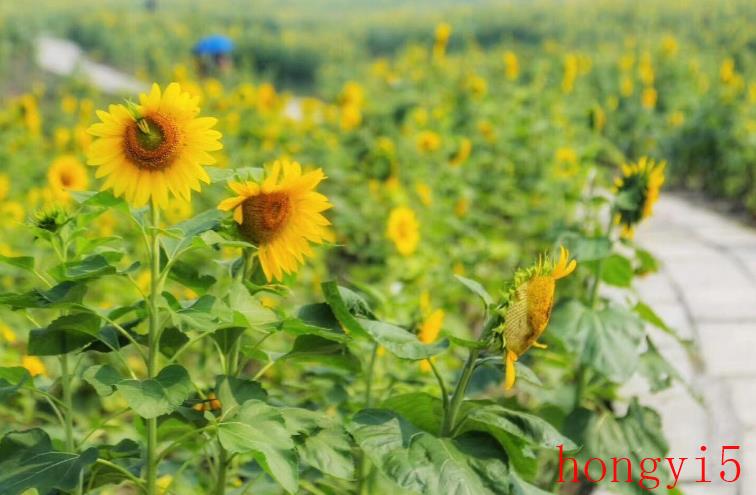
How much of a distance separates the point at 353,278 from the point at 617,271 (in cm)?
139

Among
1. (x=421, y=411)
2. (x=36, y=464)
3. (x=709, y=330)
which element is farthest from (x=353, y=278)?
(x=36, y=464)

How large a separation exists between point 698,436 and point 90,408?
1712mm

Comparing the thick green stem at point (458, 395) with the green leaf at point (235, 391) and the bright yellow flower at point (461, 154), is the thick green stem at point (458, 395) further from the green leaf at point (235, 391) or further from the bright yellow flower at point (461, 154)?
the bright yellow flower at point (461, 154)

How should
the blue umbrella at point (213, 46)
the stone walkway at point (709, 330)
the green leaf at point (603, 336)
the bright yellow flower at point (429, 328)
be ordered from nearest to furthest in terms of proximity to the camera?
the bright yellow flower at point (429, 328)
the green leaf at point (603, 336)
the stone walkway at point (709, 330)
the blue umbrella at point (213, 46)

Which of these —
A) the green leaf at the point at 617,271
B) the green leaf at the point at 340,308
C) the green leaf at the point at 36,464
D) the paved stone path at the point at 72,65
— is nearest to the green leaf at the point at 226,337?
the green leaf at the point at 340,308

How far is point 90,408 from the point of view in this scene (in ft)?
9.64

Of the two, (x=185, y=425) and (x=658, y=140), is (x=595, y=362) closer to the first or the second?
(x=185, y=425)

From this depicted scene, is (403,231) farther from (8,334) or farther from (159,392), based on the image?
(159,392)

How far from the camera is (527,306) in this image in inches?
53.0

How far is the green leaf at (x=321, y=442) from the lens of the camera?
4.49 feet

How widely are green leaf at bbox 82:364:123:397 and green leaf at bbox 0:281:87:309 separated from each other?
97mm

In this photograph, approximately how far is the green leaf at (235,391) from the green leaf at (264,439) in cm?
5

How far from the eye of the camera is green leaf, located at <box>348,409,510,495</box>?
4.48ft

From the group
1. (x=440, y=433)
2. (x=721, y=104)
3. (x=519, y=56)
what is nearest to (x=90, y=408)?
(x=440, y=433)
